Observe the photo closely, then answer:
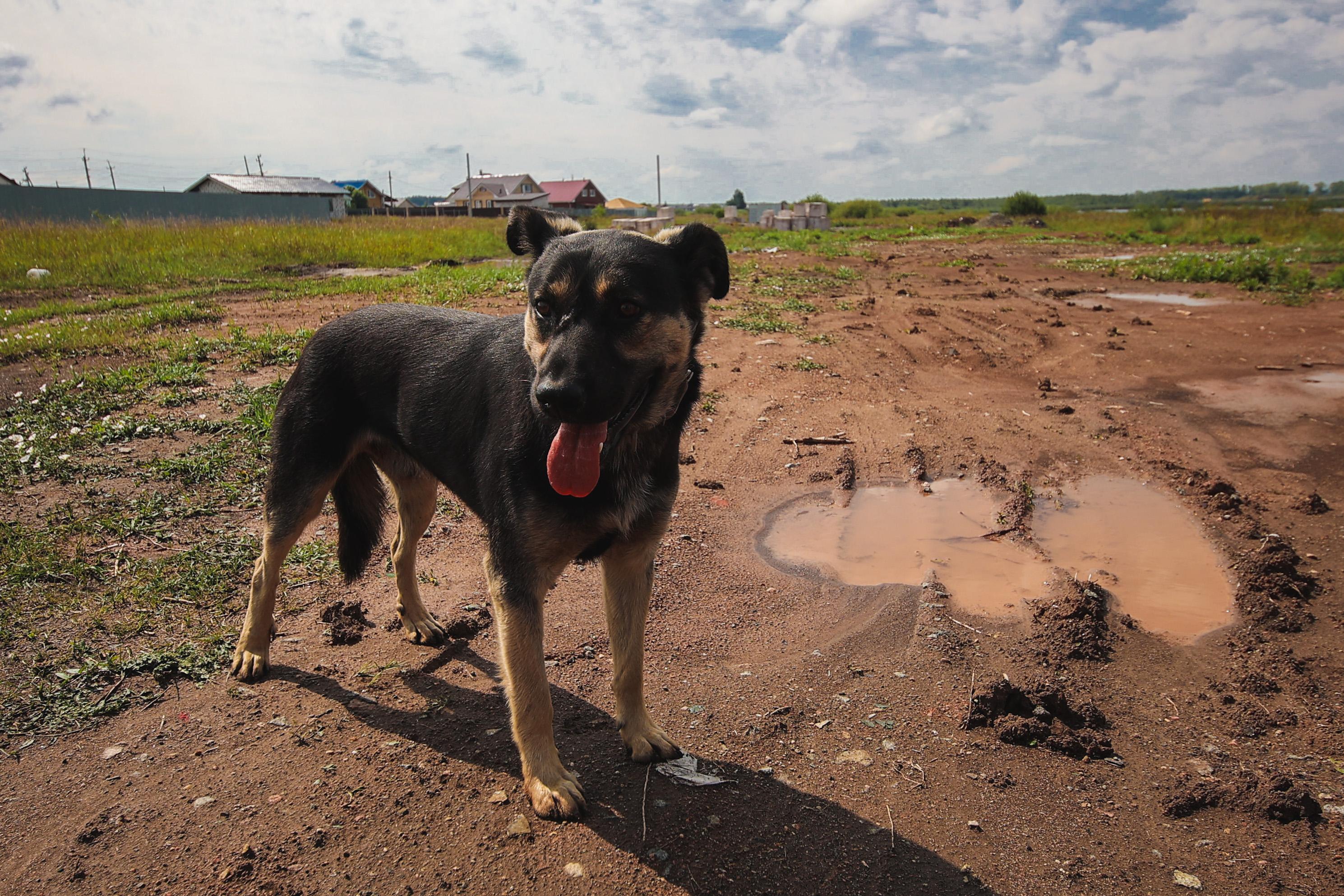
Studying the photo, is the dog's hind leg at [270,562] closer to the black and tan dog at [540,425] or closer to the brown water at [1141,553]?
the black and tan dog at [540,425]

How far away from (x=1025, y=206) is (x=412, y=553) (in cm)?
5867

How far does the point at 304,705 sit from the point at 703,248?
2.74 m

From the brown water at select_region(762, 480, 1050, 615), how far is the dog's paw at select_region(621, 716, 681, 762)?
6.13 feet

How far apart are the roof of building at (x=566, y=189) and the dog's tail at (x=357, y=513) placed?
260 feet

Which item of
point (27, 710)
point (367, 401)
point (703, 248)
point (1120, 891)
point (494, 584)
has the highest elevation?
point (703, 248)

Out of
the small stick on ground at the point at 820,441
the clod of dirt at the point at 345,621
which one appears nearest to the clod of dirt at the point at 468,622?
the clod of dirt at the point at 345,621

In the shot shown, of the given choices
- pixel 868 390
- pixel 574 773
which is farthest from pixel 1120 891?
pixel 868 390

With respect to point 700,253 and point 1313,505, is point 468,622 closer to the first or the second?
point 700,253

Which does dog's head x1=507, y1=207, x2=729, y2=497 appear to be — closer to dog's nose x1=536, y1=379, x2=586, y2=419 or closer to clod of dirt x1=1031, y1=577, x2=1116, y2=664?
dog's nose x1=536, y1=379, x2=586, y2=419

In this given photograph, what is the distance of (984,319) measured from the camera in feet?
40.7

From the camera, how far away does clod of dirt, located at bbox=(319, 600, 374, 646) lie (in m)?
4.00

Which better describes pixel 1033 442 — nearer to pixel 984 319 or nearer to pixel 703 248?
pixel 703 248

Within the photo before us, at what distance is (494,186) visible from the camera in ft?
253

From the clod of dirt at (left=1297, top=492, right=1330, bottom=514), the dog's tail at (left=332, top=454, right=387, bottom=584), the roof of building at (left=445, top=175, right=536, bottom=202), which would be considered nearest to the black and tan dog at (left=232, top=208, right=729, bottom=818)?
the dog's tail at (left=332, top=454, right=387, bottom=584)
